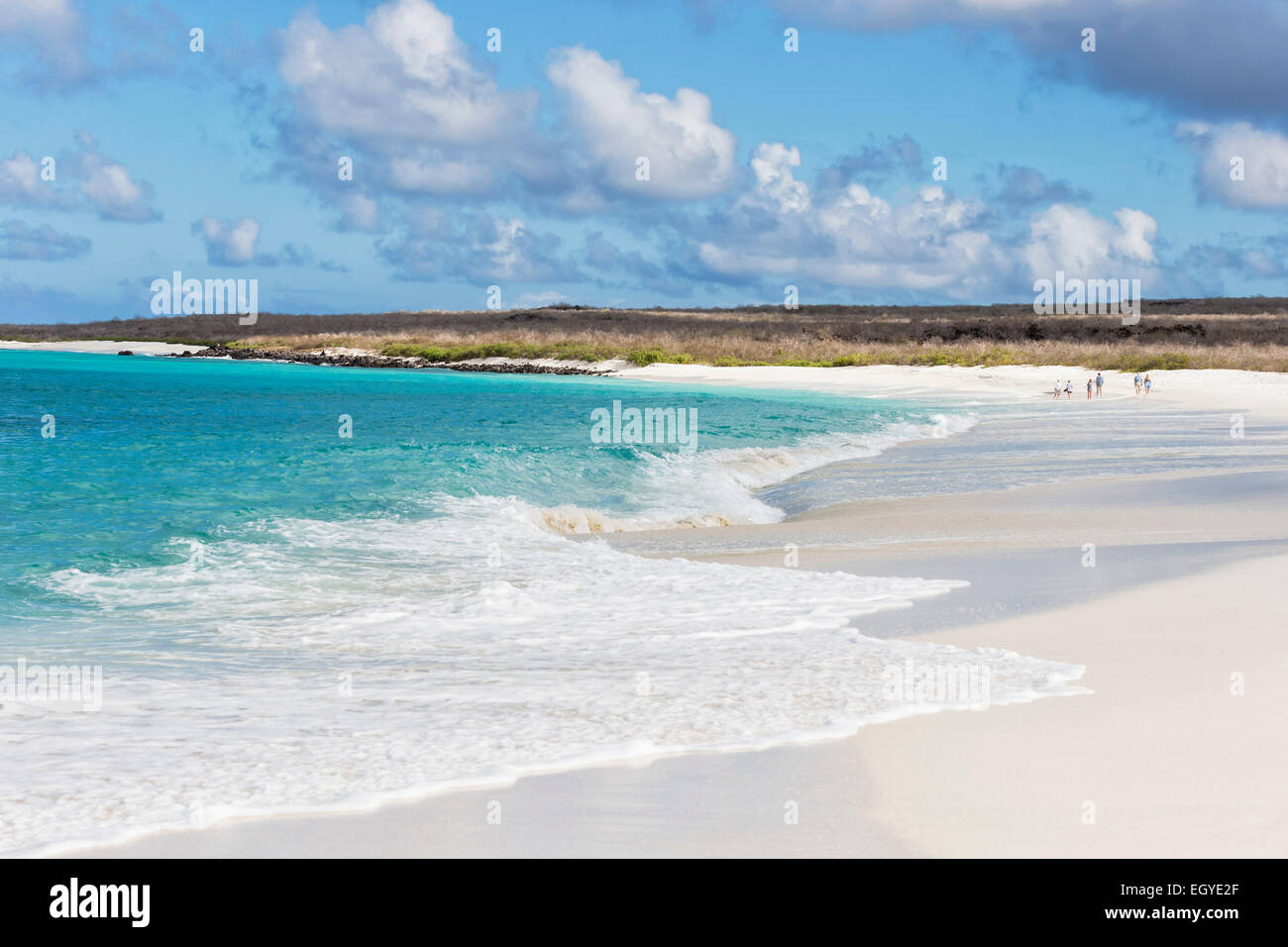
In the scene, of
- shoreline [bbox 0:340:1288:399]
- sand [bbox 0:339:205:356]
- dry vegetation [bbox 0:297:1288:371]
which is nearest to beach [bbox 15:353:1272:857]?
shoreline [bbox 0:340:1288:399]

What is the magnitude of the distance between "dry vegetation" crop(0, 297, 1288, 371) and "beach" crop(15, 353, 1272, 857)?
48.3 meters

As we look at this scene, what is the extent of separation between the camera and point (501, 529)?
13.6 metres

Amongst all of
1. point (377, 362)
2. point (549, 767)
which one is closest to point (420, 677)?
point (549, 767)

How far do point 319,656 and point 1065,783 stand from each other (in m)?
4.97

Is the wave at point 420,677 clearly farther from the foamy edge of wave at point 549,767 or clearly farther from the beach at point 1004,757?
the beach at point 1004,757

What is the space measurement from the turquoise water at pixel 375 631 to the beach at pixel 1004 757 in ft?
1.02

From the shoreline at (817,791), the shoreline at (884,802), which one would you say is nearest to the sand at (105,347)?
the shoreline at (817,791)

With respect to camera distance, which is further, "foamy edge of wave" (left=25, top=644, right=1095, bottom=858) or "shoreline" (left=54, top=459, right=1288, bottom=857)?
"foamy edge of wave" (left=25, top=644, right=1095, bottom=858)

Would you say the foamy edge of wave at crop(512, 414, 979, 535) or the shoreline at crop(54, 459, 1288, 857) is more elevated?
the foamy edge of wave at crop(512, 414, 979, 535)

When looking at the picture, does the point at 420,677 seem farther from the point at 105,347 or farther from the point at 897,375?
the point at 105,347

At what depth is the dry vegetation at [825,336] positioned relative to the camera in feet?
213

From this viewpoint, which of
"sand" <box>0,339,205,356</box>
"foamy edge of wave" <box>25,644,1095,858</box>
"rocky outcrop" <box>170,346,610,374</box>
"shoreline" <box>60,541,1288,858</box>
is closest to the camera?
"shoreline" <box>60,541,1288,858</box>

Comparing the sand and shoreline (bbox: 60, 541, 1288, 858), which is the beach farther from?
the sand

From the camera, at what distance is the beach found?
4.15 metres
